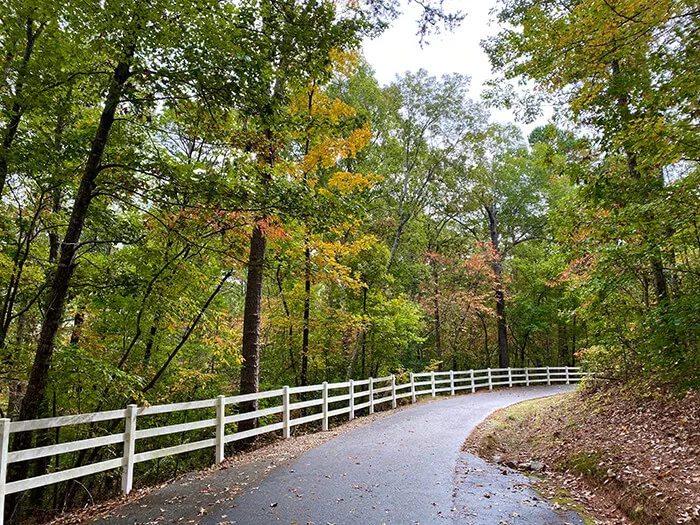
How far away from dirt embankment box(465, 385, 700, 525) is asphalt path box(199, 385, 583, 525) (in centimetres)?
64

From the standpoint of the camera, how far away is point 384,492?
5012mm

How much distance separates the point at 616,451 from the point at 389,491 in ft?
11.7

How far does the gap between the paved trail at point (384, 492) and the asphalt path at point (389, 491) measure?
0.03 feet

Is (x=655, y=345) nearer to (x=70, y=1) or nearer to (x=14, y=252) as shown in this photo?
(x=70, y=1)

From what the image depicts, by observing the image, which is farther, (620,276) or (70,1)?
(620,276)

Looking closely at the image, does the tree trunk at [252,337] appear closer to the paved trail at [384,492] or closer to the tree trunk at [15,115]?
the paved trail at [384,492]

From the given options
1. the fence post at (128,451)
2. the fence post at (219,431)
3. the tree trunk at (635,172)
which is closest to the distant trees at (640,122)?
the tree trunk at (635,172)

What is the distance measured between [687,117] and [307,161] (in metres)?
7.60

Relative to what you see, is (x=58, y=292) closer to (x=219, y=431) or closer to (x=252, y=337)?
(x=219, y=431)

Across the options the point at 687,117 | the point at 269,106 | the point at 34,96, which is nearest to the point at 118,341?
the point at 34,96

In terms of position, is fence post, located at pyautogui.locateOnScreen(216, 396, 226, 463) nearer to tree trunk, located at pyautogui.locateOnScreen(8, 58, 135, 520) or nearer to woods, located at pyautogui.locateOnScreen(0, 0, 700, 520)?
woods, located at pyautogui.locateOnScreen(0, 0, 700, 520)

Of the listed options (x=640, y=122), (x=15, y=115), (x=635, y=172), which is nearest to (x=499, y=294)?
(x=635, y=172)

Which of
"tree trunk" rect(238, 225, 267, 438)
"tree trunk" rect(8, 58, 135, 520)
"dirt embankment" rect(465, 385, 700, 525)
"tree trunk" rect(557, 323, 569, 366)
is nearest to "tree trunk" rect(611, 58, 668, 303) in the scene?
"dirt embankment" rect(465, 385, 700, 525)

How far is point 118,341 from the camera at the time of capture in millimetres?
8688
